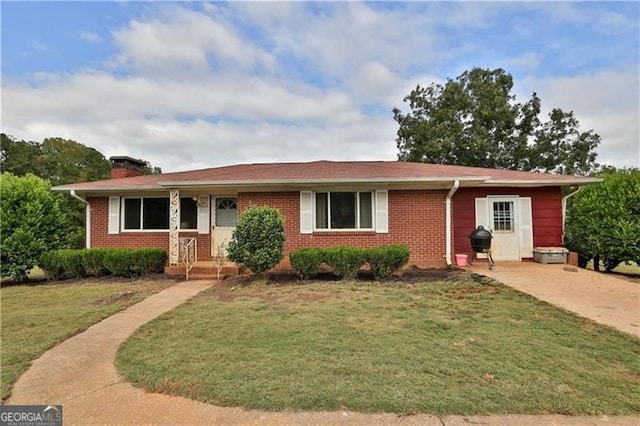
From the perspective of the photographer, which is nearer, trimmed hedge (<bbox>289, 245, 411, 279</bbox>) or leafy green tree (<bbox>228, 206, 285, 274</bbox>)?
leafy green tree (<bbox>228, 206, 285, 274</bbox>)

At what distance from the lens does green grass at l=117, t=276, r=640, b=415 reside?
2.83 meters

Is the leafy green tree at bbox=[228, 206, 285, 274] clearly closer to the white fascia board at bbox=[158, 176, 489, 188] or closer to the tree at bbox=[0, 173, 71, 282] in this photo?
the white fascia board at bbox=[158, 176, 489, 188]

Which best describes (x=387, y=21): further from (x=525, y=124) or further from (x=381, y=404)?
(x=525, y=124)

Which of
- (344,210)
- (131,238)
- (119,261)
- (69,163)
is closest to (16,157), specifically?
(69,163)

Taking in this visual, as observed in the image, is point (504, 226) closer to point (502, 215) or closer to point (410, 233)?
point (502, 215)

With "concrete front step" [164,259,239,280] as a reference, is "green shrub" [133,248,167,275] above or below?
above

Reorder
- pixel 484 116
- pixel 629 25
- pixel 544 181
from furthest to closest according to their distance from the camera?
pixel 484 116, pixel 544 181, pixel 629 25

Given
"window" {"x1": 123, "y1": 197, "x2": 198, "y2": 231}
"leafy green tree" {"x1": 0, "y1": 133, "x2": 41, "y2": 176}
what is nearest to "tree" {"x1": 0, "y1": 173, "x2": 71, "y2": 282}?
"window" {"x1": 123, "y1": 197, "x2": 198, "y2": 231}

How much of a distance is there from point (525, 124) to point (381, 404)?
27031 millimetres

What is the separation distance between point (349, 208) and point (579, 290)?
580 cm

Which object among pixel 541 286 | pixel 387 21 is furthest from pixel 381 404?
pixel 387 21

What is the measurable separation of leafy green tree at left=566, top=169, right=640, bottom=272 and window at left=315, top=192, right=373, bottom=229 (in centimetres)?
642

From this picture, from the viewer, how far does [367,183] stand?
9.60 meters

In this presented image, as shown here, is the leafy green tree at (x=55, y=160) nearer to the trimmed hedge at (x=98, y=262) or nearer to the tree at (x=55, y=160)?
the tree at (x=55, y=160)
